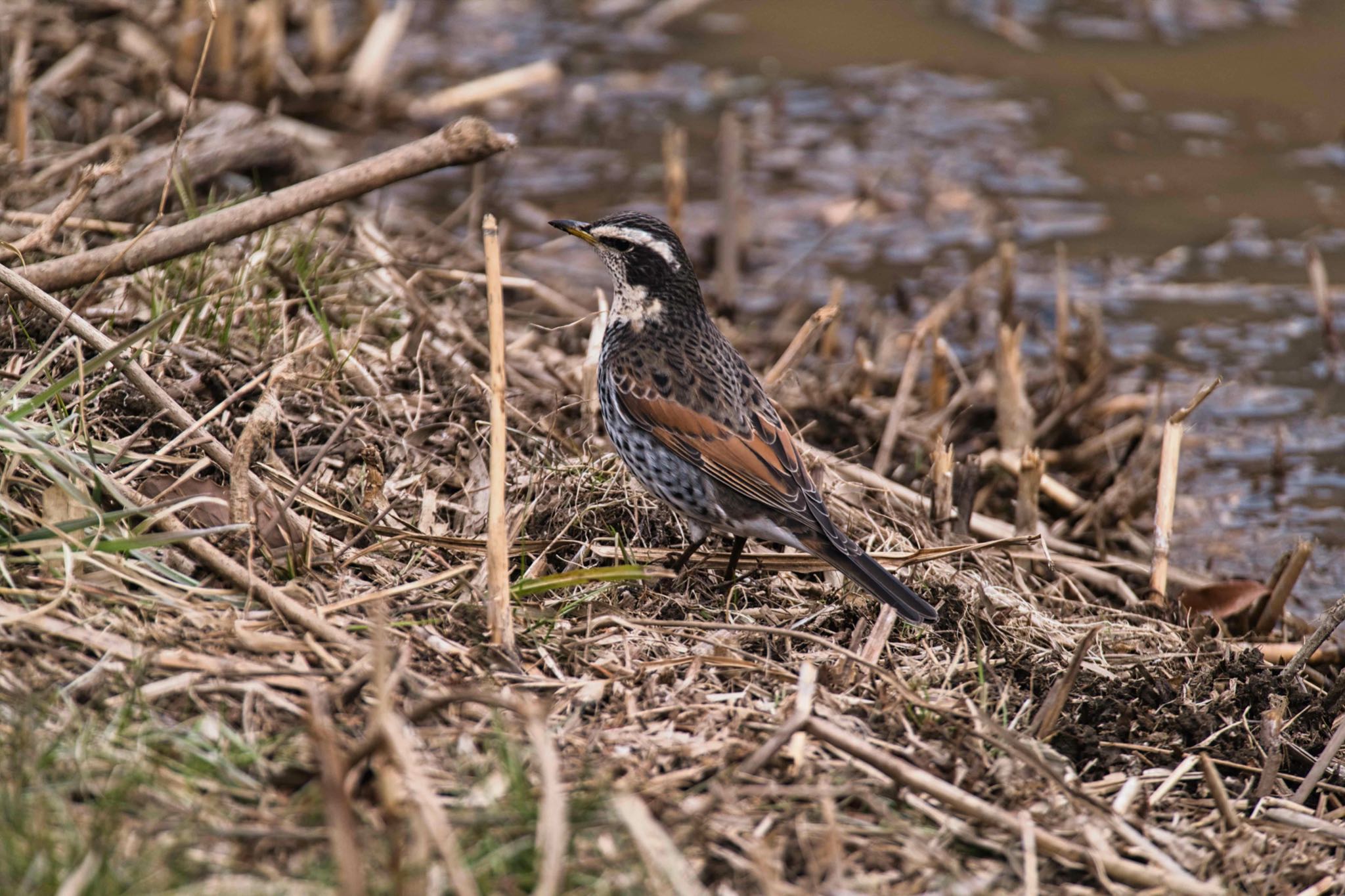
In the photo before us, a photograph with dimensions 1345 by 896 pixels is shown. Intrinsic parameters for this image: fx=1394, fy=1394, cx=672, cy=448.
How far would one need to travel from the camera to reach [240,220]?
4.97 m

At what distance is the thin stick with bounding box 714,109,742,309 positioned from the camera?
333 inches

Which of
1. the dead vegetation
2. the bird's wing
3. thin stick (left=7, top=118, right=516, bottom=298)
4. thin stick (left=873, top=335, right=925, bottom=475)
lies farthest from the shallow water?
thin stick (left=7, top=118, right=516, bottom=298)

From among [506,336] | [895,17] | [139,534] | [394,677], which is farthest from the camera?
[895,17]

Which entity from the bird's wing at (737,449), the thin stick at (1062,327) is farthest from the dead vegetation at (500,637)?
the thin stick at (1062,327)

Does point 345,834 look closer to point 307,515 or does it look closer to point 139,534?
point 139,534

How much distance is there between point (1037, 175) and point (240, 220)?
756 centimetres

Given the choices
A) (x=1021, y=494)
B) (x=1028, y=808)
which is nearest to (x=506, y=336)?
(x=1021, y=494)

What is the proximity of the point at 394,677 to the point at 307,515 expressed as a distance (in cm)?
138

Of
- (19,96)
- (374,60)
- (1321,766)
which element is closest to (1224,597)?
(1321,766)

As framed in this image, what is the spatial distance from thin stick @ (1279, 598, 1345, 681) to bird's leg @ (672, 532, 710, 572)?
2.16m

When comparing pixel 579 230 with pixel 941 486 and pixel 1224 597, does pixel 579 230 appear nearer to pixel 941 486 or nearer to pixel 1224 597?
pixel 941 486

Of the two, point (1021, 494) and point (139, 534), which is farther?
point (1021, 494)

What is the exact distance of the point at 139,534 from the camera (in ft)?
14.1

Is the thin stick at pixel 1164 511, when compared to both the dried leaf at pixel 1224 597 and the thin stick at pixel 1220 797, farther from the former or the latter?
the thin stick at pixel 1220 797
